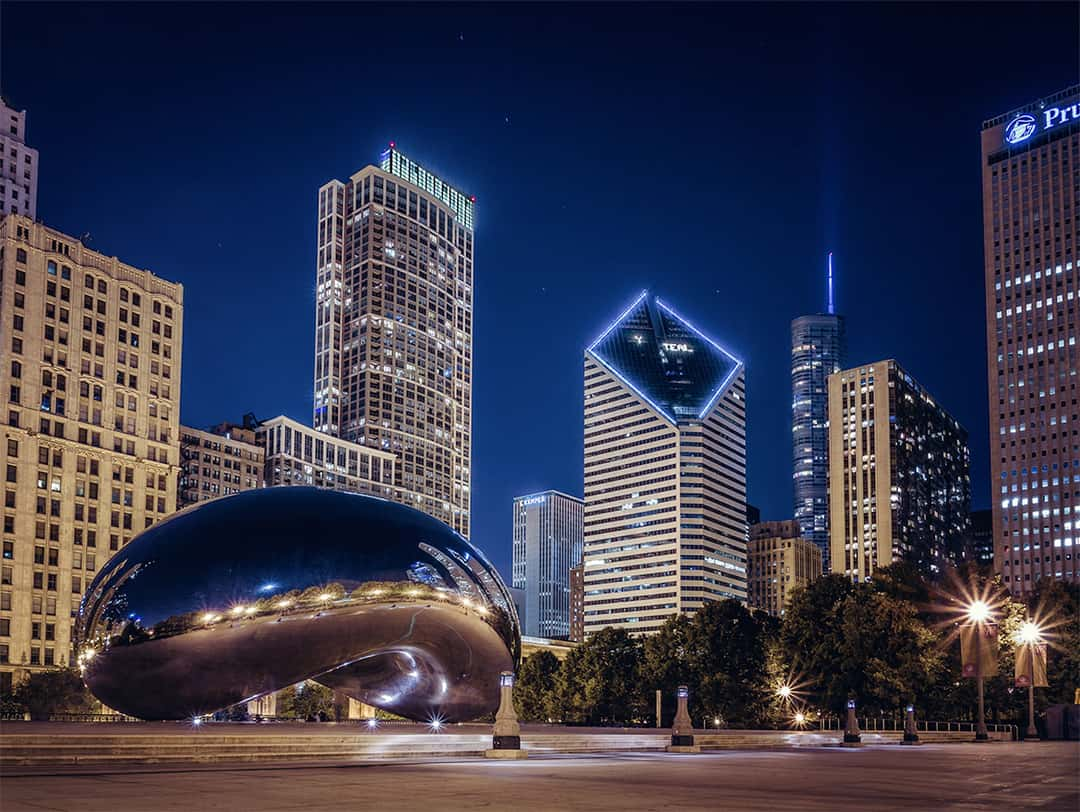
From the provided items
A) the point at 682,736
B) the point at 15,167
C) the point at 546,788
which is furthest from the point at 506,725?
the point at 15,167

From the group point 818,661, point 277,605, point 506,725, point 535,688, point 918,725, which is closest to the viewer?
point 277,605

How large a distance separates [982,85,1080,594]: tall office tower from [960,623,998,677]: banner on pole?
146604 millimetres

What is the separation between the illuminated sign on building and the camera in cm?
18238

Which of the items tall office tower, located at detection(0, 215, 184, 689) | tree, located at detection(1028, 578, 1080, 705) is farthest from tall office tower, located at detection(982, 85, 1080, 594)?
tall office tower, located at detection(0, 215, 184, 689)

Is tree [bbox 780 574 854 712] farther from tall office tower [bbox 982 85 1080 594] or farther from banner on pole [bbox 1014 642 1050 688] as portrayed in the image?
tall office tower [bbox 982 85 1080 594]

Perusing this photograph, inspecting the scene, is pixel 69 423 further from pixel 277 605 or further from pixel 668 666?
pixel 277 605

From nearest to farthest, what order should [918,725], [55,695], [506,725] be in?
[506,725], [918,725], [55,695]

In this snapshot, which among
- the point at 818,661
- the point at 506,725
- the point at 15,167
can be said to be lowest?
the point at 818,661

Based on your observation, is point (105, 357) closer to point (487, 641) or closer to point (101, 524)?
point (101, 524)

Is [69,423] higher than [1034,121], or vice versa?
[1034,121]

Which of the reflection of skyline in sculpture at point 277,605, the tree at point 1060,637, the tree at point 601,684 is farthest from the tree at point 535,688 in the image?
the reflection of skyline in sculpture at point 277,605

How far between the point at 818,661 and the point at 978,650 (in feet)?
75.3

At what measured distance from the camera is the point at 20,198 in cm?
17375

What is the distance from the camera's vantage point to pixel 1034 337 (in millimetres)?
184625
